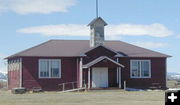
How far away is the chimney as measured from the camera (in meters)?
47.5

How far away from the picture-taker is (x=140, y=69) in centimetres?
4819

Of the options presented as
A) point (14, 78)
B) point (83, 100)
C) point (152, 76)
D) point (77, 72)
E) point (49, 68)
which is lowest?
point (83, 100)

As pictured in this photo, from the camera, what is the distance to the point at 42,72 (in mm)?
46281

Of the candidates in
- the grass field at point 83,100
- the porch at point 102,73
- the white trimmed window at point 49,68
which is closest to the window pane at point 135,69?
the porch at point 102,73

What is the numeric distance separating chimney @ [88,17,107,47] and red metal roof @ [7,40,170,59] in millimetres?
1256

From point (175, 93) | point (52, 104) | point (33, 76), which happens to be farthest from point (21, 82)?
point (175, 93)

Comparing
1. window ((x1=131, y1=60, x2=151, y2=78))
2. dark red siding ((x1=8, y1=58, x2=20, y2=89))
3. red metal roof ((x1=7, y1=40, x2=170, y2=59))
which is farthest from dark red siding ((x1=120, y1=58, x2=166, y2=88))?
dark red siding ((x1=8, y1=58, x2=20, y2=89))

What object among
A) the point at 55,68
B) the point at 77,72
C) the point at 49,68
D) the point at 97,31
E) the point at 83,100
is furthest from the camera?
the point at 97,31

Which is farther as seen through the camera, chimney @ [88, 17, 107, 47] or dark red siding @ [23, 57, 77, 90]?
chimney @ [88, 17, 107, 47]

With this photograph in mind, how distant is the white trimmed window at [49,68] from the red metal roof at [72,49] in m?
0.69

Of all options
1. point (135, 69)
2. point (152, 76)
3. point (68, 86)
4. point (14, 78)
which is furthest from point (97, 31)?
point (14, 78)

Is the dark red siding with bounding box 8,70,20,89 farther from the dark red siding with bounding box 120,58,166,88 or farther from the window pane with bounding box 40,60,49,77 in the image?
the dark red siding with bounding box 120,58,166,88

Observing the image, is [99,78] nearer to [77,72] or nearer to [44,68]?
[77,72]

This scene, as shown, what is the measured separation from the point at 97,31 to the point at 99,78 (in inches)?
202
